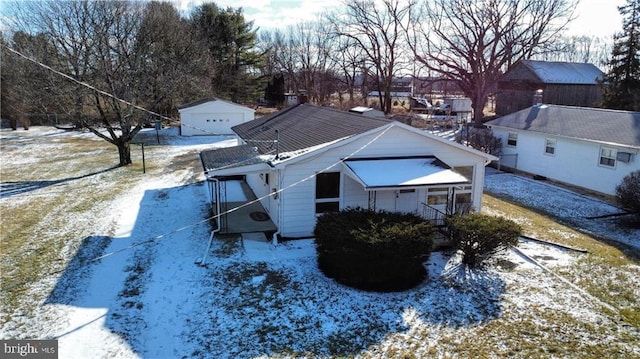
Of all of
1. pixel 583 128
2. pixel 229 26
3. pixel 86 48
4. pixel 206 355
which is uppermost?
pixel 229 26

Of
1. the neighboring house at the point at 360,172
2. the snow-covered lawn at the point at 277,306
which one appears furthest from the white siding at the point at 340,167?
the snow-covered lawn at the point at 277,306

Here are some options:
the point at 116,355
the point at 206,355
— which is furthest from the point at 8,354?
the point at 206,355

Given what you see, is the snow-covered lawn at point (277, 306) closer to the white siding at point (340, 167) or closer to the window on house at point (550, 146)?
the white siding at point (340, 167)

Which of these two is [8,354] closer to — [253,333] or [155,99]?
[253,333]

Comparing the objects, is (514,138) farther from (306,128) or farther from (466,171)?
(306,128)

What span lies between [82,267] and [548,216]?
1467 centimetres

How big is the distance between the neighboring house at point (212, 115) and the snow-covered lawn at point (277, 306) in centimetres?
2192

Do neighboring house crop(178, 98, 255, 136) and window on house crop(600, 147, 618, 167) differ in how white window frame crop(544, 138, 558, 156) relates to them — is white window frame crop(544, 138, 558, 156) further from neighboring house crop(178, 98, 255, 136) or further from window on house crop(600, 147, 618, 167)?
neighboring house crop(178, 98, 255, 136)

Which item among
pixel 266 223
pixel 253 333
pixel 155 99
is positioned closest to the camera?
pixel 253 333

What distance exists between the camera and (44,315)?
28.5 ft

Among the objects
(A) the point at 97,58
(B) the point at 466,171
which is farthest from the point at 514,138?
(A) the point at 97,58

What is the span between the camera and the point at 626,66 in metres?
31.0

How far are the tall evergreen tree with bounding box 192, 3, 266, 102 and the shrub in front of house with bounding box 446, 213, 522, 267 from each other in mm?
39363

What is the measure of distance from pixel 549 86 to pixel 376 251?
121ft
